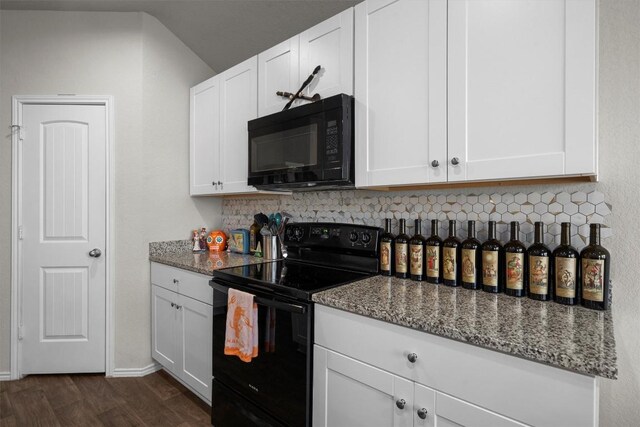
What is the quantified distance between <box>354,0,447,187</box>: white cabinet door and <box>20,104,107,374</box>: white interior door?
6.55 ft

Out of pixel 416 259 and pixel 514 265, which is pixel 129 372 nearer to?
pixel 416 259

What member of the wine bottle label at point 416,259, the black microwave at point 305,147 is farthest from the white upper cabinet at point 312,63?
the wine bottle label at point 416,259

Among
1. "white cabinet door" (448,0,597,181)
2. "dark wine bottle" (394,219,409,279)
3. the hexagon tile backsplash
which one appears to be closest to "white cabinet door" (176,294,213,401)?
the hexagon tile backsplash

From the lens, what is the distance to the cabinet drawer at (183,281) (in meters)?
1.96

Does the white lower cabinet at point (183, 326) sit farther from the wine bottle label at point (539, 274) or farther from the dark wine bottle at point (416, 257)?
the wine bottle label at point (539, 274)

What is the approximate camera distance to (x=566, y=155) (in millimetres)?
1085

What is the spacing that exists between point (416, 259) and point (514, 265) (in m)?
0.41

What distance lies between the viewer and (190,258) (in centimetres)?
237

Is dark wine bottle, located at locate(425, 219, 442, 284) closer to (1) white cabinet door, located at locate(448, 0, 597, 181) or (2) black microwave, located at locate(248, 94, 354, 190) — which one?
(1) white cabinet door, located at locate(448, 0, 597, 181)

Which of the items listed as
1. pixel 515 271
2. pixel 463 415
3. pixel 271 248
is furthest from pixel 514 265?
pixel 271 248

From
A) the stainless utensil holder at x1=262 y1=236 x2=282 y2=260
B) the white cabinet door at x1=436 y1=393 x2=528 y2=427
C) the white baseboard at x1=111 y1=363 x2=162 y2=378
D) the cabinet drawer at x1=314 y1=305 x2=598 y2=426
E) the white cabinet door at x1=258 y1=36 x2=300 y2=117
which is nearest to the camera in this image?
the cabinet drawer at x1=314 y1=305 x2=598 y2=426

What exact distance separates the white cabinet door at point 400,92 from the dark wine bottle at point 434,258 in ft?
0.99

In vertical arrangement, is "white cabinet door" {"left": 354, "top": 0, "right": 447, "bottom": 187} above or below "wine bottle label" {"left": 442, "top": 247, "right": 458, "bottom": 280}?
above

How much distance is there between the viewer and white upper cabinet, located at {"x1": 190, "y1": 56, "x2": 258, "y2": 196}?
7.29ft
